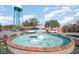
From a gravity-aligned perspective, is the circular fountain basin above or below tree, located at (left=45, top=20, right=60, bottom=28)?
below

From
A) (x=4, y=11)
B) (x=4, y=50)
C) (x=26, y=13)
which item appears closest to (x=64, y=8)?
(x=26, y=13)

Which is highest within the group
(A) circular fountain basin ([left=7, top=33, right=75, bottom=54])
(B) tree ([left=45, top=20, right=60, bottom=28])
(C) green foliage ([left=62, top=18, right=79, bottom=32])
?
(B) tree ([left=45, top=20, right=60, bottom=28])

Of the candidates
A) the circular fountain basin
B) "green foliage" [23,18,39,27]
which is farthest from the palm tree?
the circular fountain basin

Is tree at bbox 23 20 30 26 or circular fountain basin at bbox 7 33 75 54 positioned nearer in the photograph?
circular fountain basin at bbox 7 33 75 54

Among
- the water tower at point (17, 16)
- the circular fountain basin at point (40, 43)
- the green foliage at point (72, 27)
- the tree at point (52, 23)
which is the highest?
the water tower at point (17, 16)

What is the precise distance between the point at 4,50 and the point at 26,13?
2.35 feet

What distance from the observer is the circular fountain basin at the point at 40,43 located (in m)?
2.55

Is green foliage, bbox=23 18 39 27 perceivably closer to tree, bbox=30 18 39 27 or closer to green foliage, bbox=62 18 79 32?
tree, bbox=30 18 39 27

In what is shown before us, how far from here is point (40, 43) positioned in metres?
2.58

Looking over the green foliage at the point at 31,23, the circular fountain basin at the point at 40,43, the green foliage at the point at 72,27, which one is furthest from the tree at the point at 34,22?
the green foliage at the point at 72,27

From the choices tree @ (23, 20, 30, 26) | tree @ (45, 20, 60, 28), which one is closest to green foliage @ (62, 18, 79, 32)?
tree @ (45, 20, 60, 28)

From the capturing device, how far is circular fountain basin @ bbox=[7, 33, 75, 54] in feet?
8.36

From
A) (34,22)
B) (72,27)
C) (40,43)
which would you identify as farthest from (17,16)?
(72,27)

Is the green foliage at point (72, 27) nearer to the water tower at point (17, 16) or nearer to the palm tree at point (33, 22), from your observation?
the palm tree at point (33, 22)
